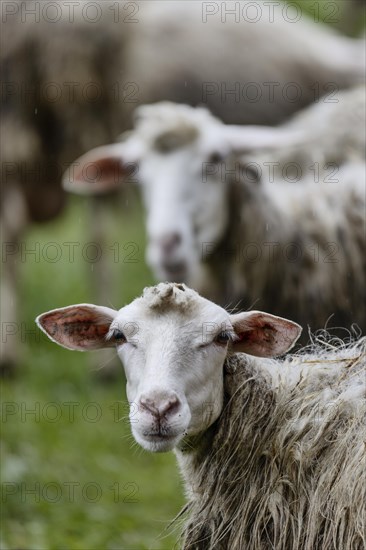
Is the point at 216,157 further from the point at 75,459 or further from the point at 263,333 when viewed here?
the point at 263,333

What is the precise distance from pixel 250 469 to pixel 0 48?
19.5 ft

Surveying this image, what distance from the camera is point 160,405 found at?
3.51 metres

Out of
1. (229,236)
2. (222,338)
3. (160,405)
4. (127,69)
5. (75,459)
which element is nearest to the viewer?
(160,405)

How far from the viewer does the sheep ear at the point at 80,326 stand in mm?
3959

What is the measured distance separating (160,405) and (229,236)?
304 cm

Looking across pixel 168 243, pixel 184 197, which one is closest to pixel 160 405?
pixel 168 243

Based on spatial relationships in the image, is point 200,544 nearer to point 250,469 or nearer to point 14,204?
point 250,469

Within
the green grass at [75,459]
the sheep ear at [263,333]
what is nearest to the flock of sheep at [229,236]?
the sheep ear at [263,333]

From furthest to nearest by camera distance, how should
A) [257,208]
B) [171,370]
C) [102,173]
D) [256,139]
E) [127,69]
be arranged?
[127,69] < [102,173] < [256,139] < [257,208] < [171,370]

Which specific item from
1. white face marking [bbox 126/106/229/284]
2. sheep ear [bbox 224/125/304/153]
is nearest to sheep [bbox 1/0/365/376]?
sheep ear [bbox 224/125/304/153]

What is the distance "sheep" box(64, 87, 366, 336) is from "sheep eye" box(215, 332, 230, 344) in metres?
2.03

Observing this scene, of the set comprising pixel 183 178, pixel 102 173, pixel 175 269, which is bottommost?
pixel 175 269

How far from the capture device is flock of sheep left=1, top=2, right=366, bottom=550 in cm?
374

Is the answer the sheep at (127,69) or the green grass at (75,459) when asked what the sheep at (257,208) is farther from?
the sheep at (127,69)
